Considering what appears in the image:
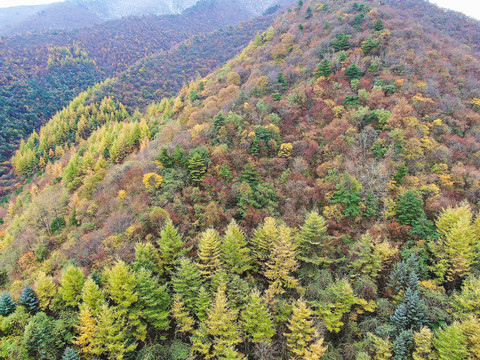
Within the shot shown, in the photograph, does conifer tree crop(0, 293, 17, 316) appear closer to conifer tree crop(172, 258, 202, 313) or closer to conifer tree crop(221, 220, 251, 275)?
conifer tree crop(172, 258, 202, 313)

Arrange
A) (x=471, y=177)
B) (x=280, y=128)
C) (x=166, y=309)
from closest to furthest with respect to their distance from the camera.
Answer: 1. (x=166, y=309)
2. (x=471, y=177)
3. (x=280, y=128)

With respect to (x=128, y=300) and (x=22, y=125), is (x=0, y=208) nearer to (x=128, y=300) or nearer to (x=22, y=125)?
(x=22, y=125)

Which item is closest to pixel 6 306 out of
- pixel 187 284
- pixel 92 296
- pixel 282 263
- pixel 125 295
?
pixel 92 296

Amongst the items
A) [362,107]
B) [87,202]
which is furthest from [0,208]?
[362,107]

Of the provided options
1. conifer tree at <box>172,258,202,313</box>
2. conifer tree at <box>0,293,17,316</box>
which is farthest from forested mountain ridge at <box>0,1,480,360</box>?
conifer tree at <box>0,293,17,316</box>

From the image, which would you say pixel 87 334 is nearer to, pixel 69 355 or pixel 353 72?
pixel 69 355

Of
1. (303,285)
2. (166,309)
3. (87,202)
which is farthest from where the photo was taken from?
(87,202)
